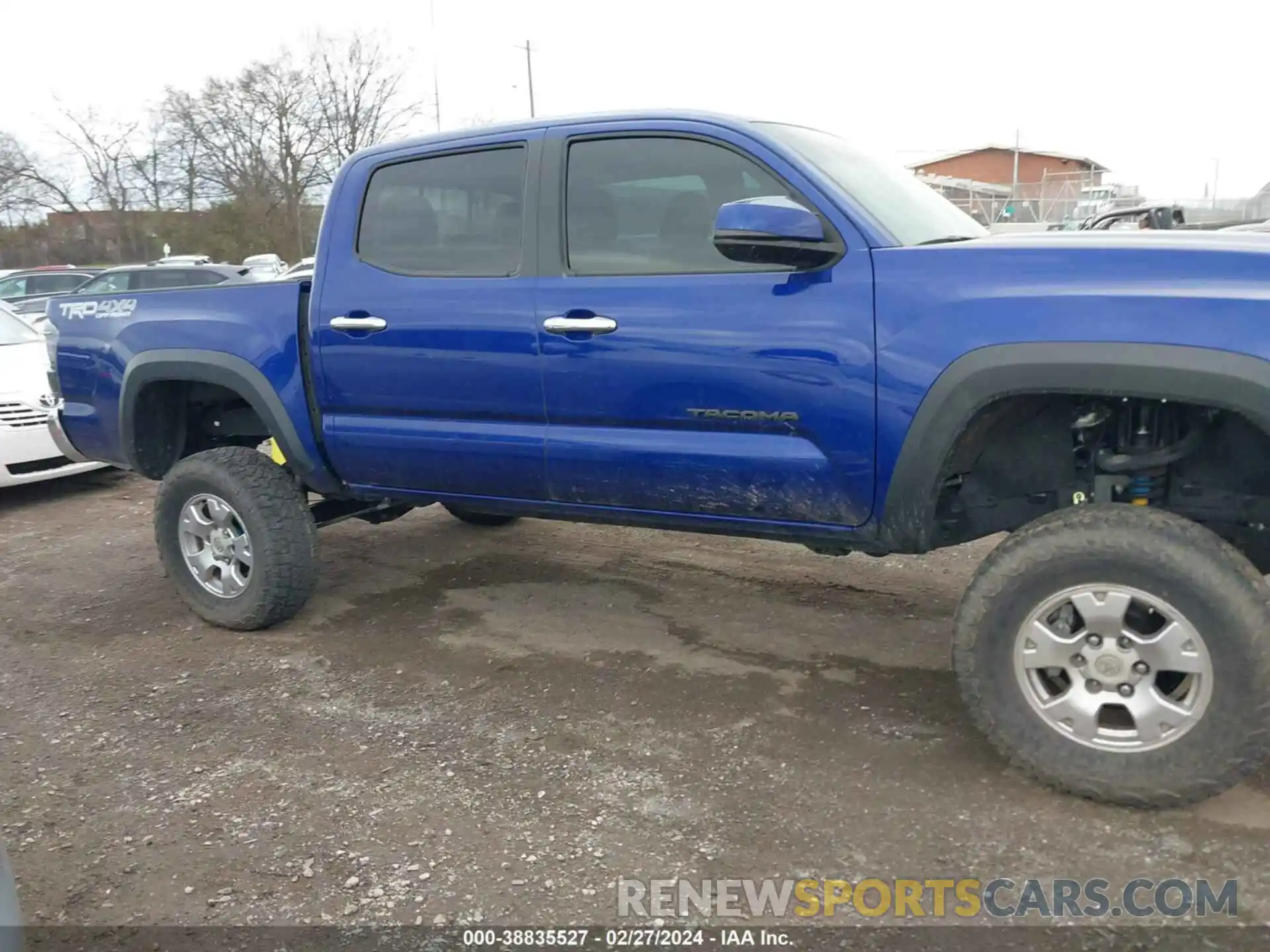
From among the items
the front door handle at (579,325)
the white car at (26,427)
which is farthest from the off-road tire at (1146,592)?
the white car at (26,427)

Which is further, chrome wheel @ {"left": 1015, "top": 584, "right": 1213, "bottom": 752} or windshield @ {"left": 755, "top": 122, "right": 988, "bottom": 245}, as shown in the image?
windshield @ {"left": 755, "top": 122, "right": 988, "bottom": 245}

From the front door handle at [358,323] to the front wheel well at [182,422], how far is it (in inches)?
32.2

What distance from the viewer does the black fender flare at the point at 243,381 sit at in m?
4.17

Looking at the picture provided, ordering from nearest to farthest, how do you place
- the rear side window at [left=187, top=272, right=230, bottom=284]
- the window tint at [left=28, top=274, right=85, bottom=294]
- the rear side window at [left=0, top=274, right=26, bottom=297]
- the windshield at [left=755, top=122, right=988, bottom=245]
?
the windshield at [left=755, top=122, right=988, bottom=245] → the rear side window at [left=187, top=272, right=230, bottom=284] → the rear side window at [left=0, top=274, right=26, bottom=297] → the window tint at [left=28, top=274, right=85, bottom=294]

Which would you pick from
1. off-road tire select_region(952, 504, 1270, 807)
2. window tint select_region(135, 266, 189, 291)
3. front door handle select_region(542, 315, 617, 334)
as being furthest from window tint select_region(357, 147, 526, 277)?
window tint select_region(135, 266, 189, 291)

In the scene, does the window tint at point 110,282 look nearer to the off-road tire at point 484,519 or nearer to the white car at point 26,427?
the white car at point 26,427

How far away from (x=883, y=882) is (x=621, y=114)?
8.50ft

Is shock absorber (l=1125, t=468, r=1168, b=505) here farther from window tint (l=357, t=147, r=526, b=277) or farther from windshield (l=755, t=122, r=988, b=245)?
window tint (l=357, t=147, r=526, b=277)

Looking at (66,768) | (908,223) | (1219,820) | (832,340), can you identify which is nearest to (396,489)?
(66,768)

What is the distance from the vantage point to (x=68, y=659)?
4.22m

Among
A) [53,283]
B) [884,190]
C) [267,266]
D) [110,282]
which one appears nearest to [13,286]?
[53,283]

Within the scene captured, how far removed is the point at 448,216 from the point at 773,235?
4.89 feet

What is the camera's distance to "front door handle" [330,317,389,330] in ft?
12.6

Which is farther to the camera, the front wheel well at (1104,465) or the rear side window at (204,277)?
the rear side window at (204,277)
